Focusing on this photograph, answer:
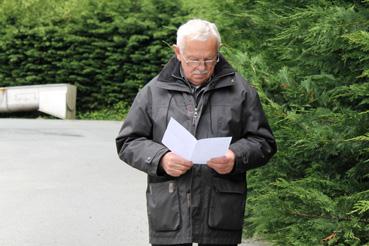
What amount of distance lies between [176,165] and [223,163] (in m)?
0.22

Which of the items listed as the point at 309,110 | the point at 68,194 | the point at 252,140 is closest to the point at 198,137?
the point at 252,140

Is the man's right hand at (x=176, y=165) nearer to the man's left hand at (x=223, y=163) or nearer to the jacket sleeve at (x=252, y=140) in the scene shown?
the man's left hand at (x=223, y=163)

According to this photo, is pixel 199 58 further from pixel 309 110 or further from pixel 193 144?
pixel 309 110

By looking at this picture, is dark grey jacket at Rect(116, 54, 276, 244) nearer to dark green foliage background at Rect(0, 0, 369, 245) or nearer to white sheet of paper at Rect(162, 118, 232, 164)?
white sheet of paper at Rect(162, 118, 232, 164)

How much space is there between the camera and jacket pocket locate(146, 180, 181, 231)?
3537 millimetres

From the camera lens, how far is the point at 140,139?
3.62 m

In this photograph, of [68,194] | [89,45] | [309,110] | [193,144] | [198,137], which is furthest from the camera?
[89,45]

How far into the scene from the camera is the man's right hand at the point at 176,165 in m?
3.44

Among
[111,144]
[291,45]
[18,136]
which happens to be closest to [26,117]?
[18,136]

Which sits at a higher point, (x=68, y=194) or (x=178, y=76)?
(x=178, y=76)

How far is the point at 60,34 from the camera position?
21.4 metres

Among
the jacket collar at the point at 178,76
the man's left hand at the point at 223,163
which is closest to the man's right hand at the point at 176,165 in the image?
the man's left hand at the point at 223,163

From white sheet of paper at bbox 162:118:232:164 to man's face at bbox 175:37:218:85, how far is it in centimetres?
26

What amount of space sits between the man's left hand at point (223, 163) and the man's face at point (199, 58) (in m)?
0.38
